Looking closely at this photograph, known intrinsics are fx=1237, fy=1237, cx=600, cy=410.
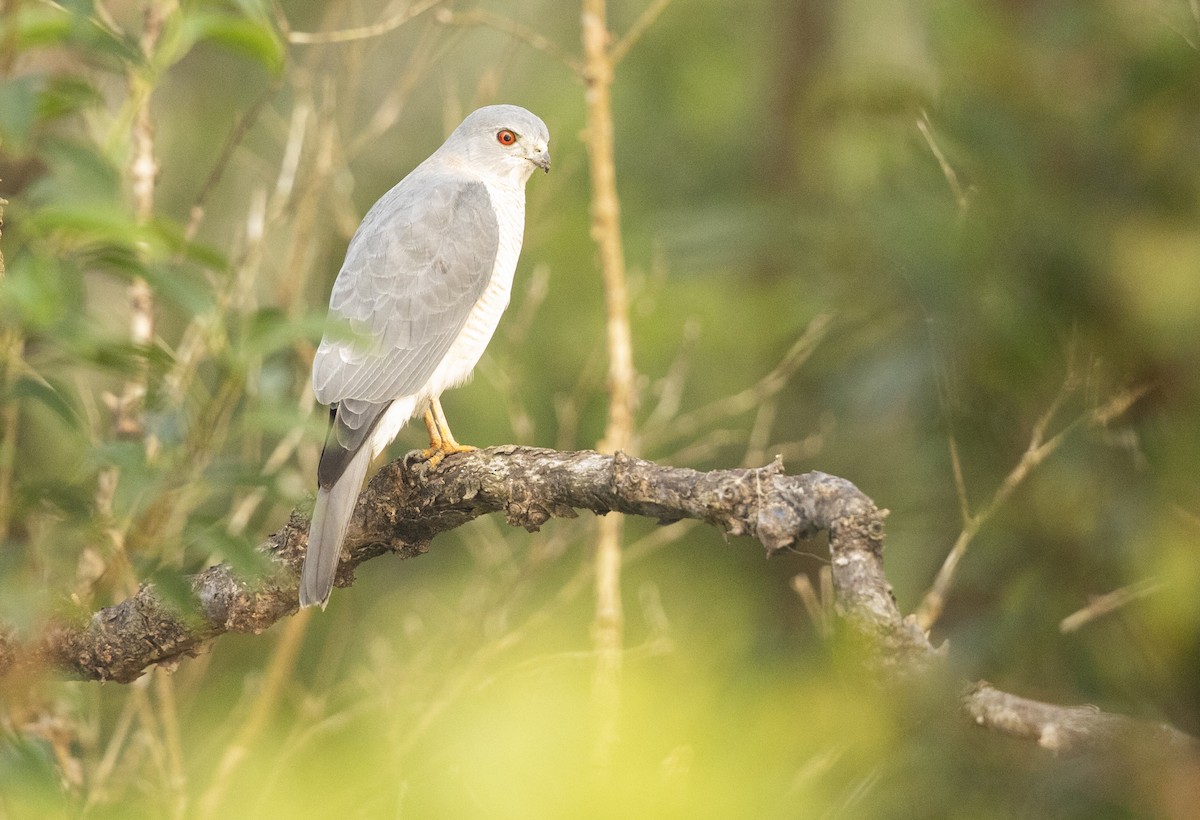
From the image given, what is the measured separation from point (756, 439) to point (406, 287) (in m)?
1.88

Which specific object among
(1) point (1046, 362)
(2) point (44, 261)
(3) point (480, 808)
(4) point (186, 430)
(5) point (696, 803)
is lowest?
(3) point (480, 808)

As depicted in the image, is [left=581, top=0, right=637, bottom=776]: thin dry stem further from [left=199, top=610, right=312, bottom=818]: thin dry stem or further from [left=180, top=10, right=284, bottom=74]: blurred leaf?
[left=180, top=10, right=284, bottom=74]: blurred leaf

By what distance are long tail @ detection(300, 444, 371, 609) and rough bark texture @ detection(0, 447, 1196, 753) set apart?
0.23 feet

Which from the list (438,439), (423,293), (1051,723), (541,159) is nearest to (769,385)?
(541,159)

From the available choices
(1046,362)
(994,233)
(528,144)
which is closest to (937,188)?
(994,233)

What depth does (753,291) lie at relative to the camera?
589 centimetres

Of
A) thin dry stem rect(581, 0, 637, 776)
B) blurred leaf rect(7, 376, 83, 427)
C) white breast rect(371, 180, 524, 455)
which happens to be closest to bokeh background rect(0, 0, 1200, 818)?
blurred leaf rect(7, 376, 83, 427)

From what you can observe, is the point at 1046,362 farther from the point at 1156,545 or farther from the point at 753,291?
the point at 753,291

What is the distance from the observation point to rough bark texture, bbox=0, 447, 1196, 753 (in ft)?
4.85

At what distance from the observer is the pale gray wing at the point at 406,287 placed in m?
3.43

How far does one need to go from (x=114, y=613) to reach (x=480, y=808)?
962mm

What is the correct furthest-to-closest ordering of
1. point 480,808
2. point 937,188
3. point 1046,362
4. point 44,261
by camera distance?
point 937,188 → point 1046,362 → point 480,808 → point 44,261

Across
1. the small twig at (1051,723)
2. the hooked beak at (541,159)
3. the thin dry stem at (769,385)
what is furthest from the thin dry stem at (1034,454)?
the hooked beak at (541,159)

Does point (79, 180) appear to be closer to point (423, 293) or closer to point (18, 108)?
point (18, 108)
